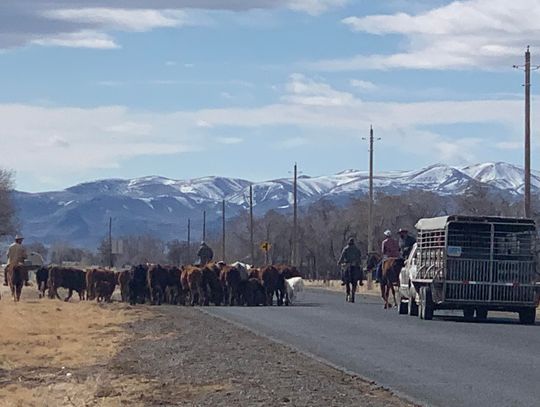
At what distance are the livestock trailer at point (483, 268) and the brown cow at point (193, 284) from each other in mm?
10891

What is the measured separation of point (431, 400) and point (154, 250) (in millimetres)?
147311

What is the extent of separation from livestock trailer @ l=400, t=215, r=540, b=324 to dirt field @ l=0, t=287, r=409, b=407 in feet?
16.9

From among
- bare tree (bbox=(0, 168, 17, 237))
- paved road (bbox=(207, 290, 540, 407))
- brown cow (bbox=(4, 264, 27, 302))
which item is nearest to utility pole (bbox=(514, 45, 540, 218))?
paved road (bbox=(207, 290, 540, 407))

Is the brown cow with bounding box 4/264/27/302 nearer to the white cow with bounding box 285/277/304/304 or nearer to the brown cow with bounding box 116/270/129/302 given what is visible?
the brown cow with bounding box 116/270/129/302

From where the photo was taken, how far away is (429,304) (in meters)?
28.8

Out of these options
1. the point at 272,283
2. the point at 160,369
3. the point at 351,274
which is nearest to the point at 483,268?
the point at 351,274

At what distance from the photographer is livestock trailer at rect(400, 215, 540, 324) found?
92.9ft

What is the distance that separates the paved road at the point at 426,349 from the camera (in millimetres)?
15461

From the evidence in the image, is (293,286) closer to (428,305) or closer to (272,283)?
(272,283)

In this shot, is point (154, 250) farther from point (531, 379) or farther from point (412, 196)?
point (531, 379)

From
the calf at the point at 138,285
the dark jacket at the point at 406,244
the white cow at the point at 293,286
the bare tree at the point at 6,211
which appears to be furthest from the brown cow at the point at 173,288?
the bare tree at the point at 6,211

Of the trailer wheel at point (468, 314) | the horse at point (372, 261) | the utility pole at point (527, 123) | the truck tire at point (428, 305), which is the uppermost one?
the utility pole at point (527, 123)

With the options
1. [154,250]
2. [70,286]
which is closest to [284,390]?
[70,286]

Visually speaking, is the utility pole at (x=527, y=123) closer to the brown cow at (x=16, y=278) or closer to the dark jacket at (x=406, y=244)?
the dark jacket at (x=406, y=244)
